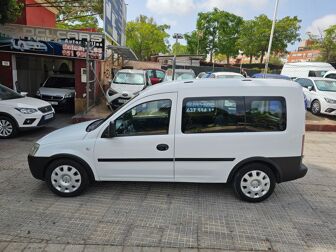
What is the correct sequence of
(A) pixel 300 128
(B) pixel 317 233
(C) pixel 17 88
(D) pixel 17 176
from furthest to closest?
1. (C) pixel 17 88
2. (D) pixel 17 176
3. (A) pixel 300 128
4. (B) pixel 317 233

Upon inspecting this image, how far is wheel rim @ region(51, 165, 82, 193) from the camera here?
4090 mm

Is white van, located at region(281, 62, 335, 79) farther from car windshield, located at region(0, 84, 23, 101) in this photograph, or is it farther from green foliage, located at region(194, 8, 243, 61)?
green foliage, located at region(194, 8, 243, 61)

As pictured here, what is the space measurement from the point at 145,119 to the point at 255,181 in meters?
1.82

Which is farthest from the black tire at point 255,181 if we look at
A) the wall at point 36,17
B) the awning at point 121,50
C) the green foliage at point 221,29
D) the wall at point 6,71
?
the green foliage at point 221,29

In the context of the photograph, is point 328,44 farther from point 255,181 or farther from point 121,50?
point 255,181

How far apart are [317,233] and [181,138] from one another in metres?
2.06

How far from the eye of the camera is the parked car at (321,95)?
424 inches

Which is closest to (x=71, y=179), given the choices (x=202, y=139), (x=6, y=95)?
(x=202, y=139)

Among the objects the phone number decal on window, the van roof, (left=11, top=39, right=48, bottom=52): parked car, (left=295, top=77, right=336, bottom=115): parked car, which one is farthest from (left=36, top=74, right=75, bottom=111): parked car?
(left=295, top=77, right=336, bottom=115): parked car

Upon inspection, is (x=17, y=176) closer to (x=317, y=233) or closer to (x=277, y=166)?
(x=277, y=166)

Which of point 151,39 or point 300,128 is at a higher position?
point 151,39

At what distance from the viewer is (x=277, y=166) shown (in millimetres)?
3975

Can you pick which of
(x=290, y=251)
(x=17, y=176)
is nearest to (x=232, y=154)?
(x=290, y=251)

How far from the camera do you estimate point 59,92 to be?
10703 mm
